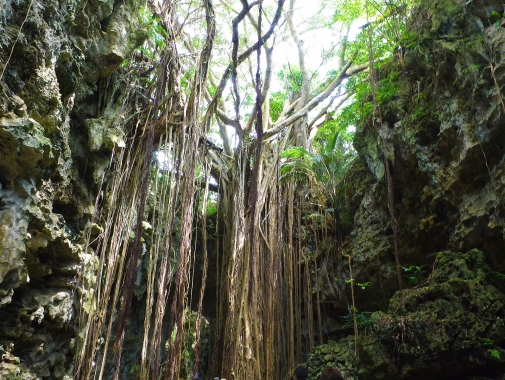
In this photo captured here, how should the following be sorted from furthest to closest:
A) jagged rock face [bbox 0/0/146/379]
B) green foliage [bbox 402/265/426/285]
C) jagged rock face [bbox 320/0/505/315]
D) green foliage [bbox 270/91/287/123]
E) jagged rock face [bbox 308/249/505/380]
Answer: green foliage [bbox 270/91/287/123] → green foliage [bbox 402/265/426/285] → jagged rock face [bbox 320/0/505/315] → jagged rock face [bbox 308/249/505/380] → jagged rock face [bbox 0/0/146/379]

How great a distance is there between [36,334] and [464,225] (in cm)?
342

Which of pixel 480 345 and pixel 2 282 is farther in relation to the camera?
pixel 480 345

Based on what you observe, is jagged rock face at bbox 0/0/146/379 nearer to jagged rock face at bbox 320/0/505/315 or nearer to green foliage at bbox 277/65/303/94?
jagged rock face at bbox 320/0/505/315

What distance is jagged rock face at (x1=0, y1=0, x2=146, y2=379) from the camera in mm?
2311

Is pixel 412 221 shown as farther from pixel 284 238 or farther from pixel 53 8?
pixel 53 8

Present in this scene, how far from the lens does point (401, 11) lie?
4473 millimetres

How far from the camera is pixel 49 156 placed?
8.47ft

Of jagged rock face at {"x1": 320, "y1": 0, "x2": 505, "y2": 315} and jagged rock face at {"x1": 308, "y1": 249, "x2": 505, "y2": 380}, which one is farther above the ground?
jagged rock face at {"x1": 320, "y1": 0, "x2": 505, "y2": 315}

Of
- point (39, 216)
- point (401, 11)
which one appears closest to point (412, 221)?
point (401, 11)

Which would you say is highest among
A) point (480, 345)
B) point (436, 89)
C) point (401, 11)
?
point (401, 11)

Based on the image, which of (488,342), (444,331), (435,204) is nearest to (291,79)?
(435,204)

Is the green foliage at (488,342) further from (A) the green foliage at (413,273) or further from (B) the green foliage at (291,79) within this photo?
(B) the green foliage at (291,79)

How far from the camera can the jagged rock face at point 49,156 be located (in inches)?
91.0

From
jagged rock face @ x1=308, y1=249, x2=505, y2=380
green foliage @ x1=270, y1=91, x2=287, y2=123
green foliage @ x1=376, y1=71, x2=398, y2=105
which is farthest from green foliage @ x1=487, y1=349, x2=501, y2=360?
green foliage @ x1=270, y1=91, x2=287, y2=123
